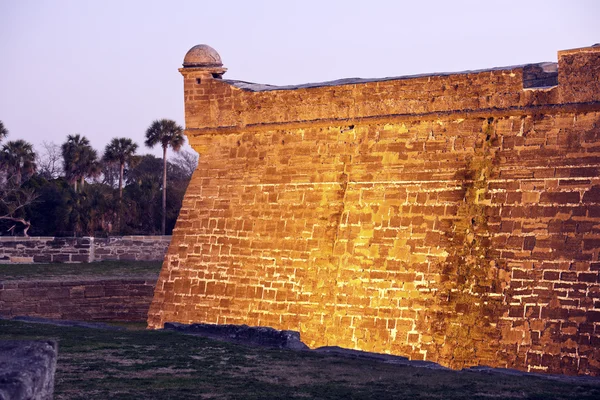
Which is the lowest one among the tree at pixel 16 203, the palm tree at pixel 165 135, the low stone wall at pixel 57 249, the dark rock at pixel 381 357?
the dark rock at pixel 381 357

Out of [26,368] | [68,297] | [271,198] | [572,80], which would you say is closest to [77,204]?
[68,297]

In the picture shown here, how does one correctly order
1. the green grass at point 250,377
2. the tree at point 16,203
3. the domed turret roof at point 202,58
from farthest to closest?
the tree at point 16,203 → the domed turret roof at point 202,58 → the green grass at point 250,377

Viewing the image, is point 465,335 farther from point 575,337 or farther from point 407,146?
point 407,146

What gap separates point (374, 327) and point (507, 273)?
2.22m

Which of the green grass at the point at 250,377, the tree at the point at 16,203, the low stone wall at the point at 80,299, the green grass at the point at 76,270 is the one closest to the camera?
the green grass at the point at 250,377

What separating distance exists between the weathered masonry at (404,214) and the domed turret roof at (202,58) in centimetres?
3

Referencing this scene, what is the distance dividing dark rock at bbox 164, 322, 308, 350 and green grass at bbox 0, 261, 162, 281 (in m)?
11.2

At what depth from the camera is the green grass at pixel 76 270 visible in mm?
25481

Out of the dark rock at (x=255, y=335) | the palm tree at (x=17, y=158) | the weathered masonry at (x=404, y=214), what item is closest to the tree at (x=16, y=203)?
the palm tree at (x=17, y=158)

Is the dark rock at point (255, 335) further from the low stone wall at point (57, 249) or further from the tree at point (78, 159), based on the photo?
the tree at point (78, 159)

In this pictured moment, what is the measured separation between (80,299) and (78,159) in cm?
2523

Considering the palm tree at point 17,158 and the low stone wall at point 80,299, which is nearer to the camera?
the low stone wall at point 80,299

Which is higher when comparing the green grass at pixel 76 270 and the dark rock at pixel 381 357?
the green grass at pixel 76 270

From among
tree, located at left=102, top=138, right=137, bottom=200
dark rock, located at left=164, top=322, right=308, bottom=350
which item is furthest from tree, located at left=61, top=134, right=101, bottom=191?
dark rock, located at left=164, top=322, right=308, bottom=350
